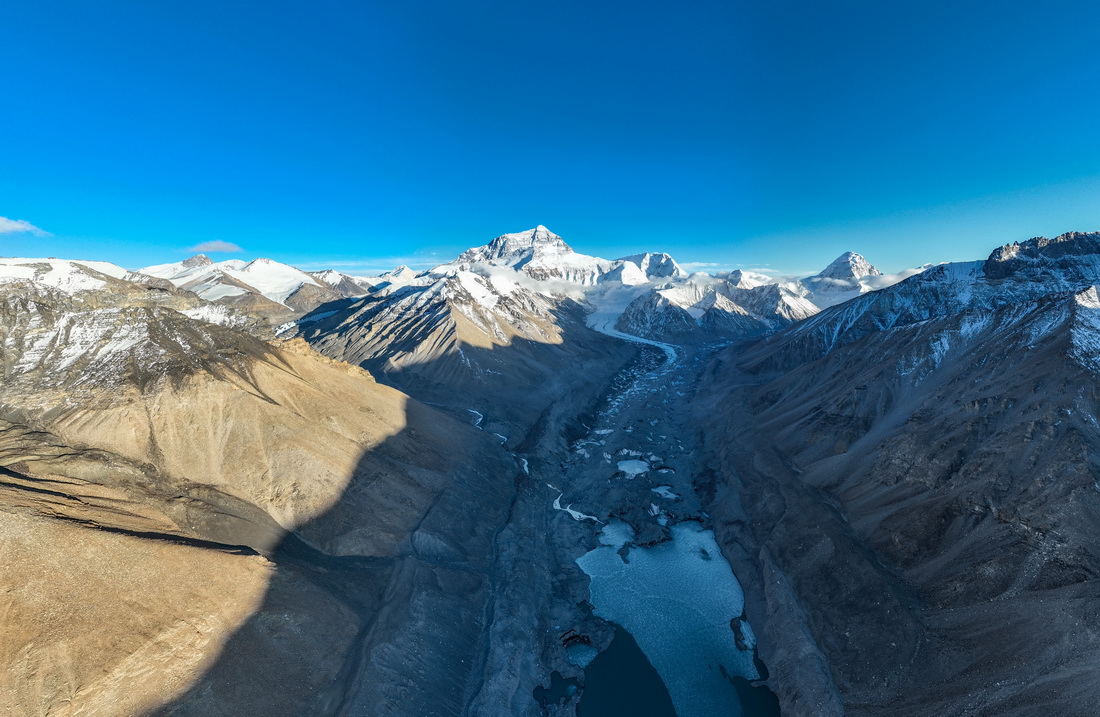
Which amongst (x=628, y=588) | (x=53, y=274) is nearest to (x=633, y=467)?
(x=628, y=588)

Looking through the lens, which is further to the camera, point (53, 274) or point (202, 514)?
point (53, 274)

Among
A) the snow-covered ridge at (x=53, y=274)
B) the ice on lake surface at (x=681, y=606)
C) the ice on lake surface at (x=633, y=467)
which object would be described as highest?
the snow-covered ridge at (x=53, y=274)

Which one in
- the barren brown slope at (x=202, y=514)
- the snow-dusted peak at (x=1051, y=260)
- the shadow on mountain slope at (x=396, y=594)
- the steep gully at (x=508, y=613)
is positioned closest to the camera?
the barren brown slope at (x=202, y=514)

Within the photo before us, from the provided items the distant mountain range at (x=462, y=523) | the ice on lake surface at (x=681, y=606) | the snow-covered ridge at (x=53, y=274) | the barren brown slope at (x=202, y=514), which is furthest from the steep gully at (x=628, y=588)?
the snow-covered ridge at (x=53, y=274)

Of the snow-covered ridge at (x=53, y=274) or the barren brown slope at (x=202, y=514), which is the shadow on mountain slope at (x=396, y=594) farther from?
the snow-covered ridge at (x=53, y=274)

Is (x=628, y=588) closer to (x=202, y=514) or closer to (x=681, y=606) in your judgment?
(x=681, y=606)

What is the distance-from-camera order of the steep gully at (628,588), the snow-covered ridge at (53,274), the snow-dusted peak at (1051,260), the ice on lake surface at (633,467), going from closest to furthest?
the steep gully at (628,588) → the snow-covered ridge at (53,274) → the ice on lake surface at (633,467) → the snow-dusted peak at (1051,260)

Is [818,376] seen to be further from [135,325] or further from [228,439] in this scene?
[135,325]

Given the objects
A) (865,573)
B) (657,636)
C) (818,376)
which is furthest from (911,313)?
(657,636)
